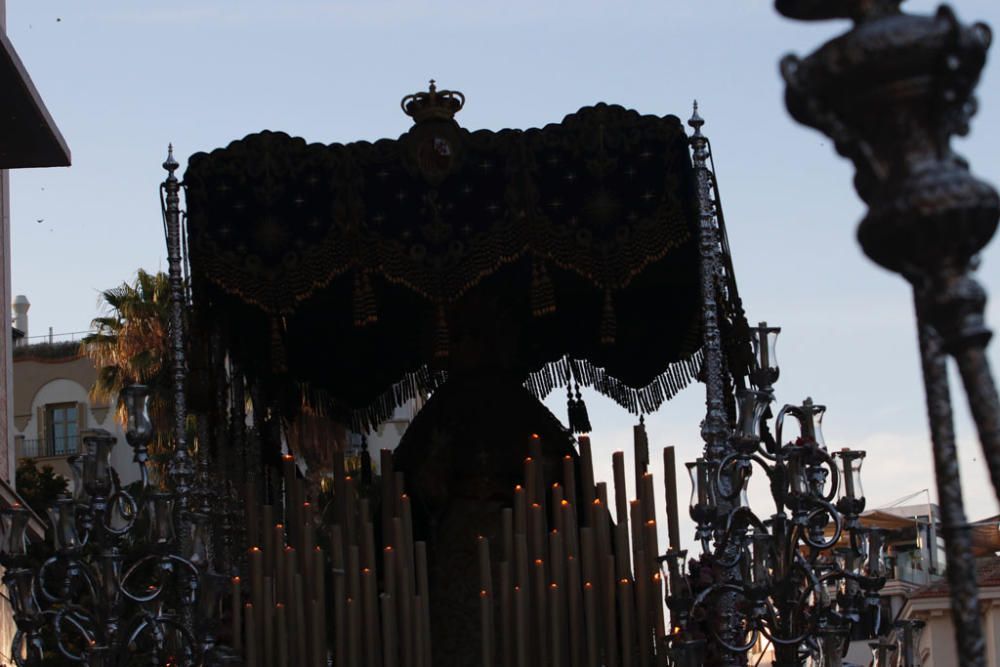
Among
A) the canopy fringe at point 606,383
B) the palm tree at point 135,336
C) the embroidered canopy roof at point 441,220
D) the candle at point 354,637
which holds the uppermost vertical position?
the palm tree at point 135,336

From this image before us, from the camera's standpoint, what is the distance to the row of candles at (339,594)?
30.3ft

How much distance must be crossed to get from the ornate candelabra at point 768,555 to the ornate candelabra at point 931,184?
174 inches

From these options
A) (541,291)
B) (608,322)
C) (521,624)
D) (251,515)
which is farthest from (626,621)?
(251,515)

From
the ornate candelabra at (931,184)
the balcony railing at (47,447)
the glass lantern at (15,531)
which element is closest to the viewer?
the ornate candelabra at (931,184)

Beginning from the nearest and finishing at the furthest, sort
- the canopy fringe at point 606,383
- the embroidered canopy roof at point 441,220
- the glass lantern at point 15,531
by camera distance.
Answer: the glass lantern at point 15,531
the embroidered canopy roof at point 441,220
the canopy fringe at point 606,383

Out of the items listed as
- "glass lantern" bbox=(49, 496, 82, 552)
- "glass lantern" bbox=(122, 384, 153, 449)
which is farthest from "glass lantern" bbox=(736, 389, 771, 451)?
"glass lantern" bbox=(49, 496, 82, 552)

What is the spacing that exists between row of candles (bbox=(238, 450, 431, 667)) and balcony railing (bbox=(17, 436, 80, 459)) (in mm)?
29167

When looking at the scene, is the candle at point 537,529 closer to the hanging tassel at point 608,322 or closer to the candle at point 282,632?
the hanging tassel at point 608,322

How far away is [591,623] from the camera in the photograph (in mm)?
9125

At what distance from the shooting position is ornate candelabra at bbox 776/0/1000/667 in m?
4.07

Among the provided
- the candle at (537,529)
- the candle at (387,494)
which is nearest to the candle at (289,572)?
the candle at (387,494)

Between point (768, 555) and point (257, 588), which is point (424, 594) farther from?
point (768, 555)

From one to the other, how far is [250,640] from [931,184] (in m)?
5.79

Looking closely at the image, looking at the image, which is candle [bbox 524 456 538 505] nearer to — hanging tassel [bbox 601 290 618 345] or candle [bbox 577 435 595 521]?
candle [bbox 577 435 595 521]
